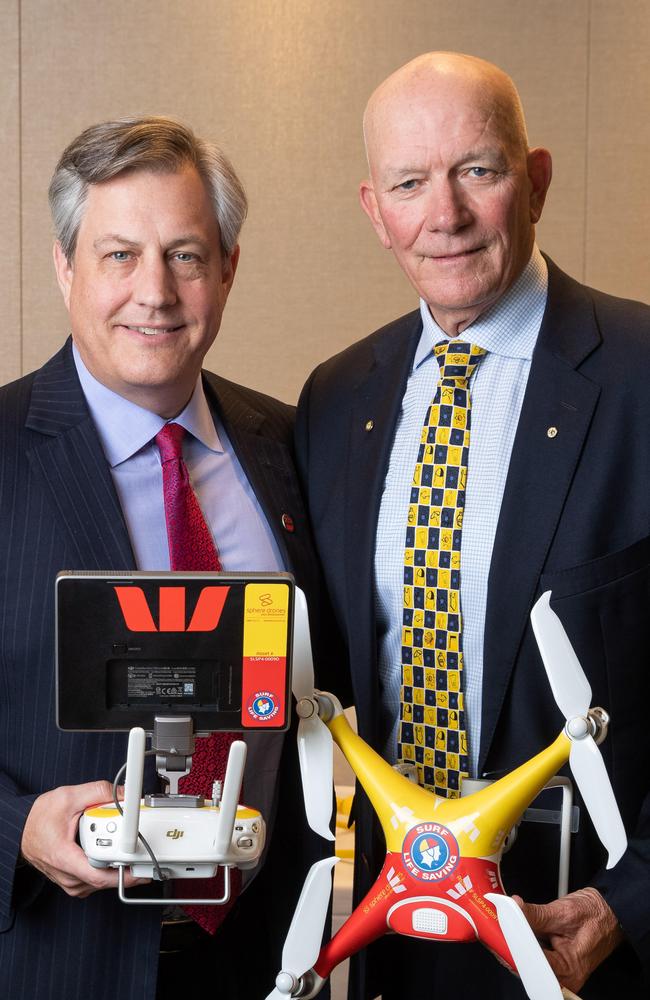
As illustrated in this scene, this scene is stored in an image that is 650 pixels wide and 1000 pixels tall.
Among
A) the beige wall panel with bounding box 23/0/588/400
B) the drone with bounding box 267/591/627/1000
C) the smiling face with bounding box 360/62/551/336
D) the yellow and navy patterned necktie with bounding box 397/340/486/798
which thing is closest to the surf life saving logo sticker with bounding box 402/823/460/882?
the drone with bounding box 267/591/627/1000

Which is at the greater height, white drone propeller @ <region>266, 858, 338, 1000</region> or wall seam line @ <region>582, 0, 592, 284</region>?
wall seam line @ <region>582, 0, 592, 284</region>

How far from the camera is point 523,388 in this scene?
5.91 ft

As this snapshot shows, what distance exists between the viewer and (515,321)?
6.02 feet

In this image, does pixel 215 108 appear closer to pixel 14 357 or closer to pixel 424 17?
pixel 424 17

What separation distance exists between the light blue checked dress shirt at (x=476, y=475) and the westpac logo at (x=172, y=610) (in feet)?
1.70

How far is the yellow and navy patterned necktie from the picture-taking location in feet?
5.73

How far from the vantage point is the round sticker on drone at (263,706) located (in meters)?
1.37

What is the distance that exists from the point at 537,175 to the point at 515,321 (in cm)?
24

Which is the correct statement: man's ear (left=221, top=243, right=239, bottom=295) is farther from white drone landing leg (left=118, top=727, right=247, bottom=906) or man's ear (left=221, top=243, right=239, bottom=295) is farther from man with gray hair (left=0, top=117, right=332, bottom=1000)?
white drone landing leg (left=118, top=727, right=247, bottom=906)

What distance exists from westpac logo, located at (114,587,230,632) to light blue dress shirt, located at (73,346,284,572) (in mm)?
346

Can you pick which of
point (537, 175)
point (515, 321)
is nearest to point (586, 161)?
point (537, 175)

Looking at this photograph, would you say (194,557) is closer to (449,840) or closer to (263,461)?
(263,461)

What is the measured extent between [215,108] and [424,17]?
0.70m

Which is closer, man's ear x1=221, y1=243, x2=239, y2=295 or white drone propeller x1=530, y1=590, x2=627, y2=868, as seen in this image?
white drone propeller x1=530, y1=590, x2=627, y2=868
